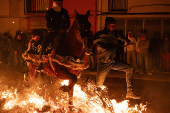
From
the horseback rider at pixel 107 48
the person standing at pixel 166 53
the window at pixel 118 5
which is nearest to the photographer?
the horseback rider at pixel 107 48

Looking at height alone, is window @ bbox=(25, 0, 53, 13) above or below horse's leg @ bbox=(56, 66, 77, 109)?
above

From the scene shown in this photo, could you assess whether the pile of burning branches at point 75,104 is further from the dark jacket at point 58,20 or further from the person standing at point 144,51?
the person standing at point 144,51

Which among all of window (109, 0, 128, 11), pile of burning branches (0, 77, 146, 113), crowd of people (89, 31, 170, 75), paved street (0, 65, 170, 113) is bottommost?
paved street (0, 65, 170, 113)

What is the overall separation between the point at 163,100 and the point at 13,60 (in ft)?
32.7

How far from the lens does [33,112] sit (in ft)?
18.3

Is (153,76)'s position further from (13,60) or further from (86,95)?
(13,60)

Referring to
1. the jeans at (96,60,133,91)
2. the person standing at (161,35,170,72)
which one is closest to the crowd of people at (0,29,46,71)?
the person standing at (161,35,170,72)

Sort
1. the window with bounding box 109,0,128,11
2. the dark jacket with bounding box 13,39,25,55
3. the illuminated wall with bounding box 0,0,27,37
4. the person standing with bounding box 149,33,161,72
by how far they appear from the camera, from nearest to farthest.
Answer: the person standing with bounding box 149,33,161,72 → the dark jacket with bounding box 13,39,25,55 → the window with bounding box 109,0,128,11 → the illuminated wall with bounding box 0,0,27,37

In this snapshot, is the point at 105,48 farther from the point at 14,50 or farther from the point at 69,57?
the point at 14,50

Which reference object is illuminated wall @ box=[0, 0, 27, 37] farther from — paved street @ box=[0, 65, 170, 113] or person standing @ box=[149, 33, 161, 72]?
person standing @ box=[149, 33, 161, 72]

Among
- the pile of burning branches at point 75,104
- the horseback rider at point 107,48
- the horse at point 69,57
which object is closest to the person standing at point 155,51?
the pile of burning branches at point 75,104

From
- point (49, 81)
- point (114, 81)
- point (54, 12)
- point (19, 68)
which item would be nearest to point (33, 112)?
point (54, 12)

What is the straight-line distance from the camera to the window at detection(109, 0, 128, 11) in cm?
1412

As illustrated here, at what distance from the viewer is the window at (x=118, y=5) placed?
46.3 ft
